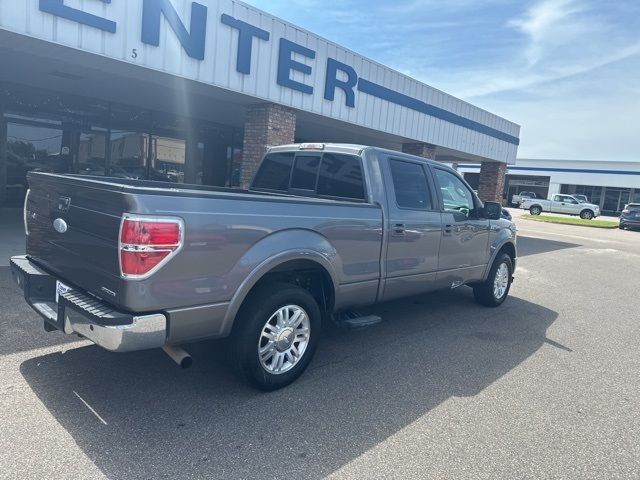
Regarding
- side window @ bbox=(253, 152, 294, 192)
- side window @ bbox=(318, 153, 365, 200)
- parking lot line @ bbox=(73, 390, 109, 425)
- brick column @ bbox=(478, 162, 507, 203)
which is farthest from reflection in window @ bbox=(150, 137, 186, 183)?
brick column @ bbox=(478, 162, 507, 203)

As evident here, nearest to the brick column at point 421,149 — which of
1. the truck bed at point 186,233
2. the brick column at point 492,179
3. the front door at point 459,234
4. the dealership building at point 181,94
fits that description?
the dealership building at point 181,94

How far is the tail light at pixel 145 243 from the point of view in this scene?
2.76m

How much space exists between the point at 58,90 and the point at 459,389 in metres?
12.2

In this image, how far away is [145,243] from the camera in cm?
277

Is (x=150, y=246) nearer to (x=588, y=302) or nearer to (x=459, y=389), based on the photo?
(x=459, y=389)

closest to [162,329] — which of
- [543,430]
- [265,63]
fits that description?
[543,430]

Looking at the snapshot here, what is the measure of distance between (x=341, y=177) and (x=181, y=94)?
7.51 meters

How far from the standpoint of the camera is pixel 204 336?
10.5 feet

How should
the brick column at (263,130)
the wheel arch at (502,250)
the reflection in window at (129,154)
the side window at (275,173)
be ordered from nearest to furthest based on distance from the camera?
the side window at (275,173) → the wheel arch at (502,250) → the brick column at (263,130) → the reflection in window at (129,154)

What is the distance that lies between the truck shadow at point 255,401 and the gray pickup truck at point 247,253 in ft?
1.23

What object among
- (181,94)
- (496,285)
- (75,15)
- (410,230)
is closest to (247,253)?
(410,230)

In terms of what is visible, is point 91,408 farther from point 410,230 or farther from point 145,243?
point 410,230

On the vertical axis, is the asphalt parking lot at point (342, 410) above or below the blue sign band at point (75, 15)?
below

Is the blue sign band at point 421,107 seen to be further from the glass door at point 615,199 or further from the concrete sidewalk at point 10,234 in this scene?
the glass door at point 615,199
